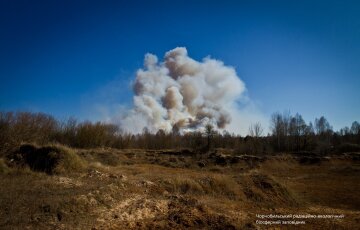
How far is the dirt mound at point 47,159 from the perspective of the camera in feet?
47.2

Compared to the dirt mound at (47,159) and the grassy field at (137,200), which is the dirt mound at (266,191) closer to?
the grassy field at (137,200)

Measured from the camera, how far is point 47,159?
591 inches

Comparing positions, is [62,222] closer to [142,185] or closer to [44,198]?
[44,198]

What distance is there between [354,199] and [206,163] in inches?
779

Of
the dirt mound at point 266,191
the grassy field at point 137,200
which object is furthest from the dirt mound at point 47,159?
the dirt mound at point 266,191

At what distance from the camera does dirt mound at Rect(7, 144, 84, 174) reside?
14383 millimetres

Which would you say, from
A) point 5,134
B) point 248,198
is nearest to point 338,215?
point 248,198

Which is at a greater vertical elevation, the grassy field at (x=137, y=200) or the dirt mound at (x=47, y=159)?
the dirt mound at (x=47, y=159)

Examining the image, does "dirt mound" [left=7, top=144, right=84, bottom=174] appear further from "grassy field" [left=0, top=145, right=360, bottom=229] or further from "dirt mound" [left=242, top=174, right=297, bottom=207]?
"dirt mound" [left=242, top=174, right=297, bottom=207]

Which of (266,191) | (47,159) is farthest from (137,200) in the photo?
(266,191)

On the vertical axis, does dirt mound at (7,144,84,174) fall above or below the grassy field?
above

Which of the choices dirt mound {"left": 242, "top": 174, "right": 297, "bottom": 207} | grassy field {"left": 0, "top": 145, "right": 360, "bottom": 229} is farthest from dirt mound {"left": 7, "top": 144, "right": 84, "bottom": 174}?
dirt mound {"left": 242, "top": 174, "right": 297, "bottom": 207}

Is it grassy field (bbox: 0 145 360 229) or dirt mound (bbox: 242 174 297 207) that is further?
dirt mound (bbox: 242 174 297 207)

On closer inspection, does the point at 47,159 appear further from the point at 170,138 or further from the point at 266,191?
the point at 170,138
